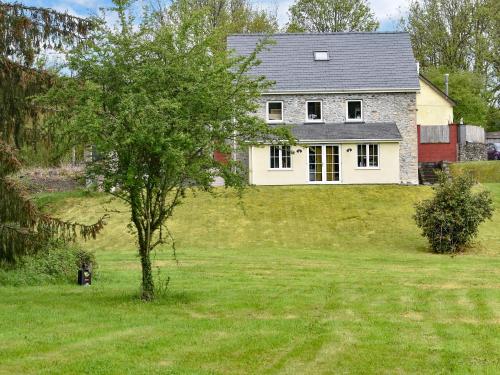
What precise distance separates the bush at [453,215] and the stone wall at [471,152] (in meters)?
24.4

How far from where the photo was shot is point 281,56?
44.9 metres

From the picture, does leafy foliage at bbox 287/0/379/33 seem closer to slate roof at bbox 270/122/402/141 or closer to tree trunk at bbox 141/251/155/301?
slate roof at bbox 270/122/402/141

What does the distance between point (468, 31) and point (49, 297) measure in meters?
58.6

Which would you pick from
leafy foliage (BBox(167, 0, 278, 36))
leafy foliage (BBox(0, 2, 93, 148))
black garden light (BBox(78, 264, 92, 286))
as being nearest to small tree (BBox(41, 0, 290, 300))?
leafy foliage (BBox(0, 2, 93, 148))

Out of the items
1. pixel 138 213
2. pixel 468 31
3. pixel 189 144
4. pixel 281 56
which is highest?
pixel 468 31

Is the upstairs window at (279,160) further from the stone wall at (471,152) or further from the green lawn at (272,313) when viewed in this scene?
the stone wall at (471,152)

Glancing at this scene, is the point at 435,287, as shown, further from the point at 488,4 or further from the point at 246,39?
the point at 488,4

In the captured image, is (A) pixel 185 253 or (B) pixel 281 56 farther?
(B) pixel 281 56

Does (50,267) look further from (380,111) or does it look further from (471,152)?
(471,152)

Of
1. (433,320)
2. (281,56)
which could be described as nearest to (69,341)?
(433,320)

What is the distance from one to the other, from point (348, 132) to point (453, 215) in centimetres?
1413

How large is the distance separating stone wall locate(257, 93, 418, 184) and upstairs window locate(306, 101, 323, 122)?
0.25m

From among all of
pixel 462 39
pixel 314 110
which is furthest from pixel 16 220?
pixel 462 39

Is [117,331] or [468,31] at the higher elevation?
[468,31]
